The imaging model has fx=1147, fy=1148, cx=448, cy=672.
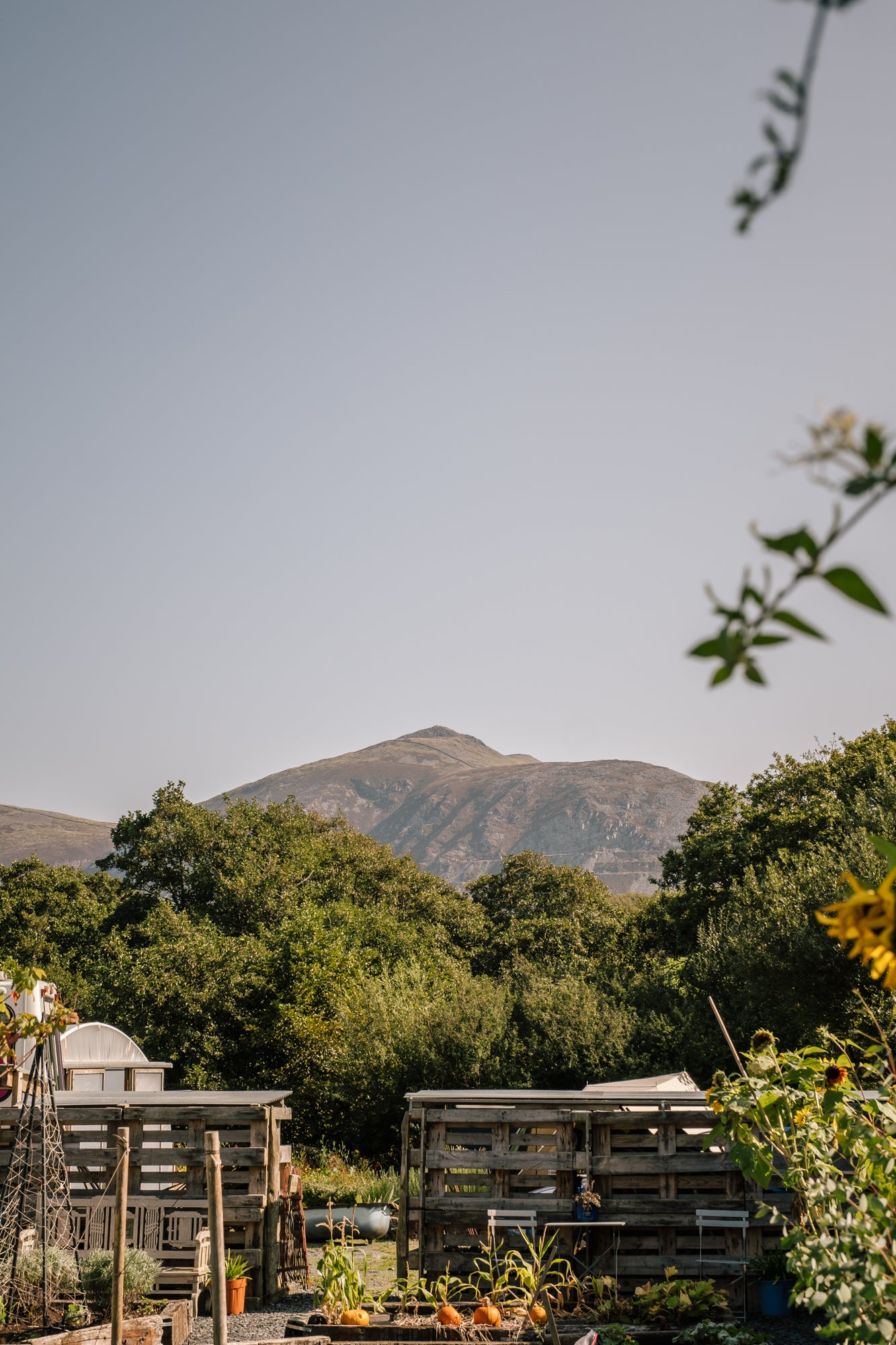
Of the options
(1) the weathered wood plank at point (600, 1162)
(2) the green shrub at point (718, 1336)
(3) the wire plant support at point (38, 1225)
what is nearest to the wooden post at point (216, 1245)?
(3) the wire plant support at point (38, 1225)

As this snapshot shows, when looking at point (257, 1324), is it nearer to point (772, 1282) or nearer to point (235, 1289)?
point (235, 1289)

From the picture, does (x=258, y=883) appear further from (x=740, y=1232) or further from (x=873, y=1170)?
(x=873, y=1170)

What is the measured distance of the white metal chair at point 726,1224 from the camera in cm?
969

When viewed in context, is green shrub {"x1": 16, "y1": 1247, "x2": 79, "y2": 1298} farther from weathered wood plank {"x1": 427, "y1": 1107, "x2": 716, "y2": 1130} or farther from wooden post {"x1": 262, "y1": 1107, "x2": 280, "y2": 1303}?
weathered wood plank {"x1": 427, "y1": 1107, "x2": 716, "y2": 1130}

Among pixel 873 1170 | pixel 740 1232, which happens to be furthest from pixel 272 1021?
pixel 873 1170

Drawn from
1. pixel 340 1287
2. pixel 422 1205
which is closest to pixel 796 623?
pixel 340 1287

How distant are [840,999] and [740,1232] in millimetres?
7685

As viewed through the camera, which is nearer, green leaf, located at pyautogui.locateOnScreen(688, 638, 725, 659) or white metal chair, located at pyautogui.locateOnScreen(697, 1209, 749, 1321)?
green leaf, located at pyautogui.locateOnScreen(688, 638, 725, 659)

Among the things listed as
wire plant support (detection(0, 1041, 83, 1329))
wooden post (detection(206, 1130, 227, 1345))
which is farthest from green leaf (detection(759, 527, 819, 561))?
wire plant support (detection(0, 1041, 83, 1329))

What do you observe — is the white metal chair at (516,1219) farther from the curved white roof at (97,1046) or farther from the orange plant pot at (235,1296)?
the curved white roof at (97,1046)

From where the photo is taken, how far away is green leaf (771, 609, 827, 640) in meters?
0.77

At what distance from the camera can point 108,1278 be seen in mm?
8266

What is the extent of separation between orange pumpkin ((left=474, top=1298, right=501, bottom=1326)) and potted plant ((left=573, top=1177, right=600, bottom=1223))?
1.88 m

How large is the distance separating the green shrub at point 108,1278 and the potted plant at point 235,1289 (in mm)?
1017
